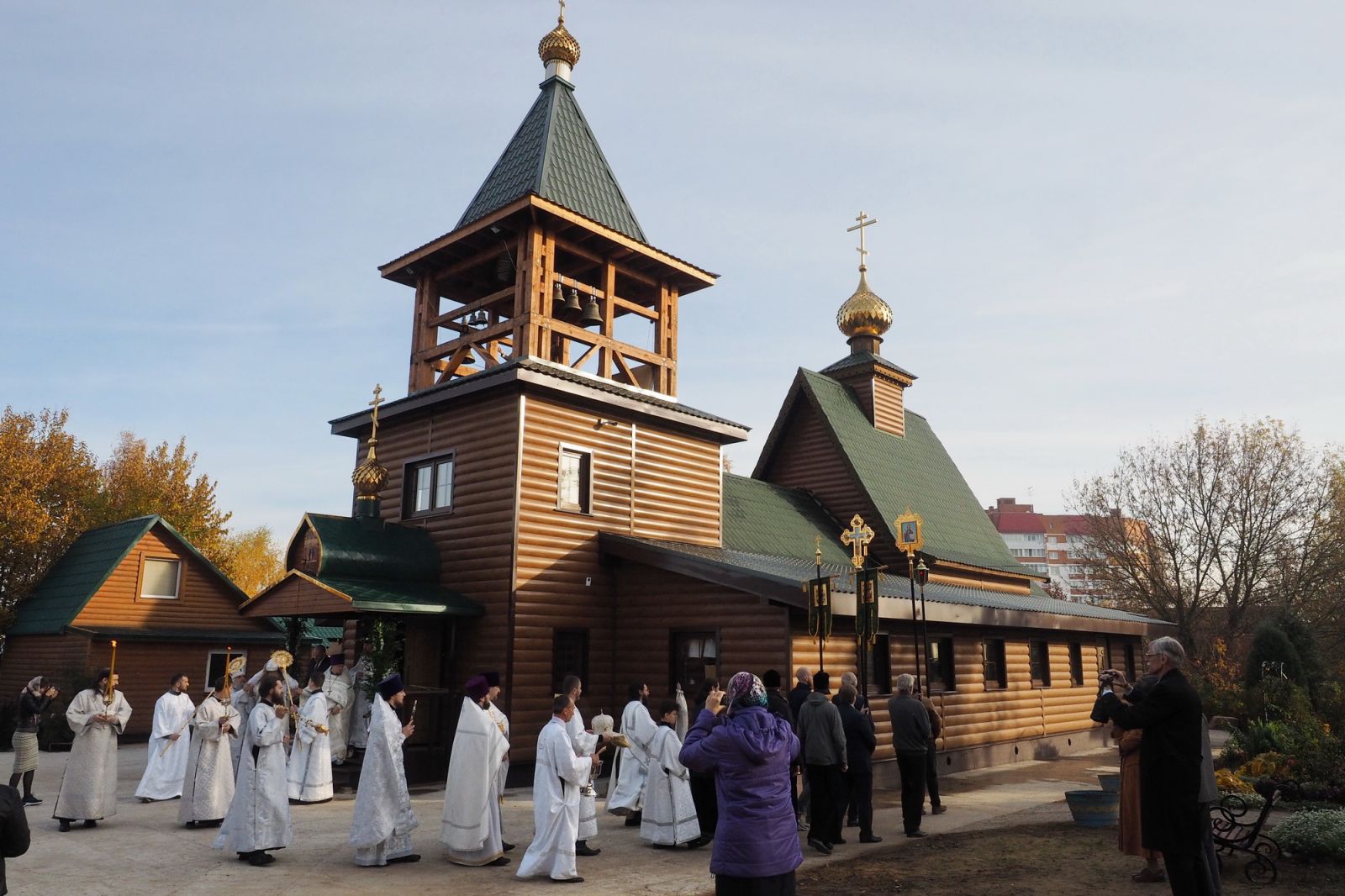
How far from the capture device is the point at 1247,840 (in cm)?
879

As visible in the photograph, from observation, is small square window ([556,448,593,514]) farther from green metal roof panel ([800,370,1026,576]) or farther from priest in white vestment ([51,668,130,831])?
green metal roof panel ([800,370,1026,576])

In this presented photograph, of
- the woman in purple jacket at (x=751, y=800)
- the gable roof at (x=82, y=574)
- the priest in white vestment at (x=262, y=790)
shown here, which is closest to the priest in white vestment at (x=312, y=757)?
the priest in white vestment at (x=262, y=790)

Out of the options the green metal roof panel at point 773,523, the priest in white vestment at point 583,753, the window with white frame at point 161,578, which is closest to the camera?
the priest in white vestment at point 583,753

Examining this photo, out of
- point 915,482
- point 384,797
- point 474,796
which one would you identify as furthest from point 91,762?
point 915,482

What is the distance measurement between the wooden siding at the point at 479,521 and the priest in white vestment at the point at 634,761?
3271mm

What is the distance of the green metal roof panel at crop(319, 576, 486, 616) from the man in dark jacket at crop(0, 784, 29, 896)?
9.29 metres

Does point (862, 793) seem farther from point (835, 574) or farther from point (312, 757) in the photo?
point (312, 757)

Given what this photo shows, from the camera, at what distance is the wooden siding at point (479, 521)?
50.3 feet

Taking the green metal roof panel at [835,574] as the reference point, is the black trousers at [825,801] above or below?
below

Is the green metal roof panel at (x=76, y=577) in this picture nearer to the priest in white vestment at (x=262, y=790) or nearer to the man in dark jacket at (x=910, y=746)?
the priest in white vestment at (x=262, y=790)

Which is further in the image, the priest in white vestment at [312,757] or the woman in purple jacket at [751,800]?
the priest in white vestment at [312,757]

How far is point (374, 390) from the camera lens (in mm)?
18016

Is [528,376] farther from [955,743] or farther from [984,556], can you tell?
[984,556]

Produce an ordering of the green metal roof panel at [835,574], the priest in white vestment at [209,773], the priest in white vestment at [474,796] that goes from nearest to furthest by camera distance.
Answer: the priest in white vestment at [474,796] < the priest in white vestment at [209,773] < the green metal roof panel at [835,574]
